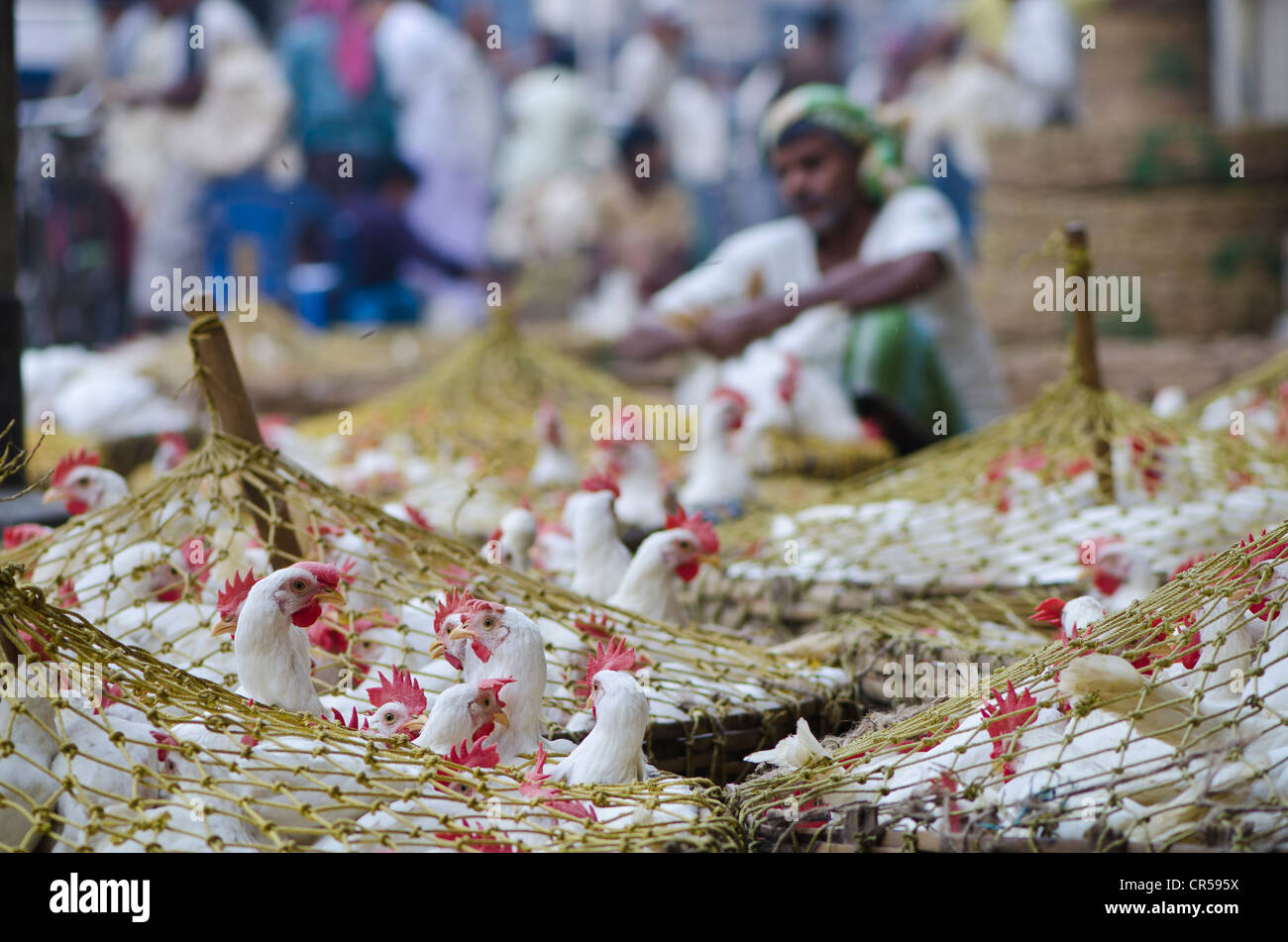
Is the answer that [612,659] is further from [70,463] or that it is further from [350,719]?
[70,463]

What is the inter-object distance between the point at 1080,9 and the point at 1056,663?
23.7 ft

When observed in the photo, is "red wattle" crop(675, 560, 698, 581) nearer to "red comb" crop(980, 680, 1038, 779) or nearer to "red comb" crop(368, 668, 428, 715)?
"red comb" crop(368, 668, 428, 715)

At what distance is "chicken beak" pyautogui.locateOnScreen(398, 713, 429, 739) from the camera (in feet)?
6.31

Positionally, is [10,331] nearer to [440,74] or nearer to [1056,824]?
[1056,824]

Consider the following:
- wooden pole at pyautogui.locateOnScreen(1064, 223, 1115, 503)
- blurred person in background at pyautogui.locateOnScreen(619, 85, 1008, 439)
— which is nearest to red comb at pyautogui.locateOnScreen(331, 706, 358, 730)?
wooden pole at pyautogui.locateOnScreen(1064, 223, 1115, 503)

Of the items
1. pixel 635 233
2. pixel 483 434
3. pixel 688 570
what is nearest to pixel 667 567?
pixel 688 570

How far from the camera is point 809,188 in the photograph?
16.1ft

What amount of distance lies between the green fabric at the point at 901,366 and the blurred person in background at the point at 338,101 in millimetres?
5454

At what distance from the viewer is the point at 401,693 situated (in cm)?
198

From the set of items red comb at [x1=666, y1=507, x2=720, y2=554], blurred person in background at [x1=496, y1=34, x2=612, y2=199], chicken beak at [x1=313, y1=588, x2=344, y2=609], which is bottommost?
chicken beak at [x1=313, y1=588, x2=344, y2=609]

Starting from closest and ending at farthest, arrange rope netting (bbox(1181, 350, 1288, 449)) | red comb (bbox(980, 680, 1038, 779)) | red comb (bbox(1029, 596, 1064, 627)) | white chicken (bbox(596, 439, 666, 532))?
red comb (bbox(980, 680, 1038, 779)), red comb (bbox(1029, 596, 1064, 627)), white chicken (bbox(596, 439, 666, 532)), rope netting (bbox(1181, 350, 1288, 449))

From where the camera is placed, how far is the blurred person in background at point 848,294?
467cm

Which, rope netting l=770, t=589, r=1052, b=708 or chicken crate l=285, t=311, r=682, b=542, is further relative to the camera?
chicken crate l=285, t=311, r=682, b=542

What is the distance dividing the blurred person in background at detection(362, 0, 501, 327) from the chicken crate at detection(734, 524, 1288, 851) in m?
7.71
